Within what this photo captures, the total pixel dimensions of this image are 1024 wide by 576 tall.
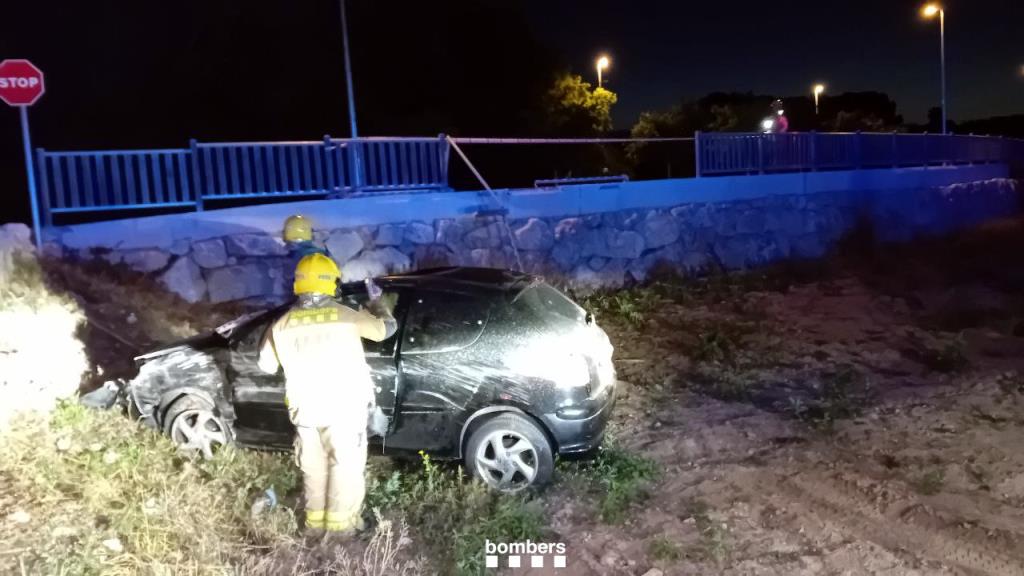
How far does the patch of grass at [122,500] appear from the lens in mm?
4223

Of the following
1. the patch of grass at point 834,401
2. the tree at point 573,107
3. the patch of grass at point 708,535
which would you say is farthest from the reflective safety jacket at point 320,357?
the tree at point 573,107

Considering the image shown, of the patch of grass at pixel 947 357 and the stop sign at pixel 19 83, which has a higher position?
the stop sign at pixel 19 83

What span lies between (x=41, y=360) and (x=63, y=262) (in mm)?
1775

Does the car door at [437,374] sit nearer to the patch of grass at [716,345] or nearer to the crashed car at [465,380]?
the crashed car at [465,380]

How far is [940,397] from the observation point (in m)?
7.15

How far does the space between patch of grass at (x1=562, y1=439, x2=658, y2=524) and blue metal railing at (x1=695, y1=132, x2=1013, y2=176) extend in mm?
8845

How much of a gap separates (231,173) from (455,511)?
6059 mm

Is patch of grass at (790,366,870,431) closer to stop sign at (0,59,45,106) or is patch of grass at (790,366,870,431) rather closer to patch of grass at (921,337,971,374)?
patch of grass at (921,337,971,374)

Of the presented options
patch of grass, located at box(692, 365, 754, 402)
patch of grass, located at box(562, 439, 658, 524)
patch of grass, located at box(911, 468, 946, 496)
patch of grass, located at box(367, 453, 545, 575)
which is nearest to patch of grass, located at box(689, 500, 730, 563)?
patch of grass, located at box(562, 439, 658, 524)

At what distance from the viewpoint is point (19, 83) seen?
7730mm

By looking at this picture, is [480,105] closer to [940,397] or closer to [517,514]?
[940,397]

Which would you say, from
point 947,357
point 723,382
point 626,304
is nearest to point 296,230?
point 723,382

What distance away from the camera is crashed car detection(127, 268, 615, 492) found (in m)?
5.19

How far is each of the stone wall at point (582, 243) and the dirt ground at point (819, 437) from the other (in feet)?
4.52
